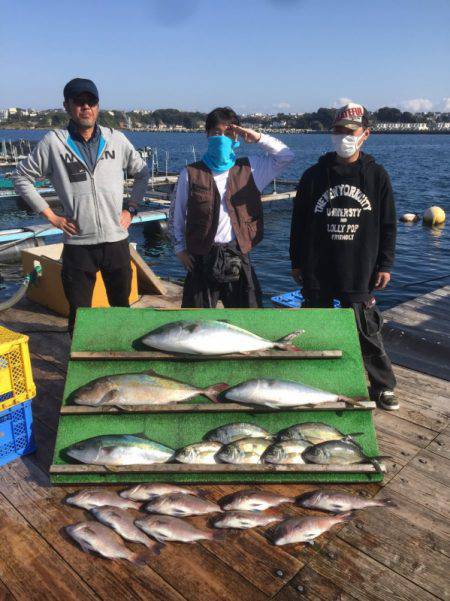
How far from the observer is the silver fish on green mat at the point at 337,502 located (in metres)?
3.02

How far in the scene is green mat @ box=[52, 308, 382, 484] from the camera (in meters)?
3.28

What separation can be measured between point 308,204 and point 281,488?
7.93 ft

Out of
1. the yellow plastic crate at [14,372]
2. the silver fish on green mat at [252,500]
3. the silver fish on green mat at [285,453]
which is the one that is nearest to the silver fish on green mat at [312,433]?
the silver fish on green mat at [285,453]

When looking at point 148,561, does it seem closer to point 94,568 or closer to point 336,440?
point 94,568

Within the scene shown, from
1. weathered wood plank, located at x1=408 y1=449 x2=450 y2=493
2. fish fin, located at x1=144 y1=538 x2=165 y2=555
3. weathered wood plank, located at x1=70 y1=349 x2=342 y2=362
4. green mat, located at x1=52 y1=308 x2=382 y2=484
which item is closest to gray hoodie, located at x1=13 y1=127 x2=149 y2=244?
green mat, located at x1=52 y1=308 x2=382 y2=484

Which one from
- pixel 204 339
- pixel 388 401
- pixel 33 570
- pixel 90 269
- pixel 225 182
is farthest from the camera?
pixel 90 269

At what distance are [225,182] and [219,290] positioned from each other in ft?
3.38

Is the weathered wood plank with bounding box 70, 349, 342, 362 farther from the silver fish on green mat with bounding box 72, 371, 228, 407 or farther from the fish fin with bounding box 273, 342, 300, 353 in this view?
the silver fish on green mat with bounding box 72, 371, 228, 407

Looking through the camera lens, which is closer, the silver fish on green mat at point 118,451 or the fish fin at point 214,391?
the silver fish on green mat at point 118,451

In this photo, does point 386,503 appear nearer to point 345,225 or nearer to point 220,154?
point 345,225

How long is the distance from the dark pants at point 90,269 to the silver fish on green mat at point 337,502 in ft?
8.70

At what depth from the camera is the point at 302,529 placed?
2809 millimetres

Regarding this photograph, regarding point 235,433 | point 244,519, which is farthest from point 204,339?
point 244,519

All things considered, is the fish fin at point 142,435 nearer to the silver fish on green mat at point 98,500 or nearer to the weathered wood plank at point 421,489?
the silver fish on green mat at point 98,500
